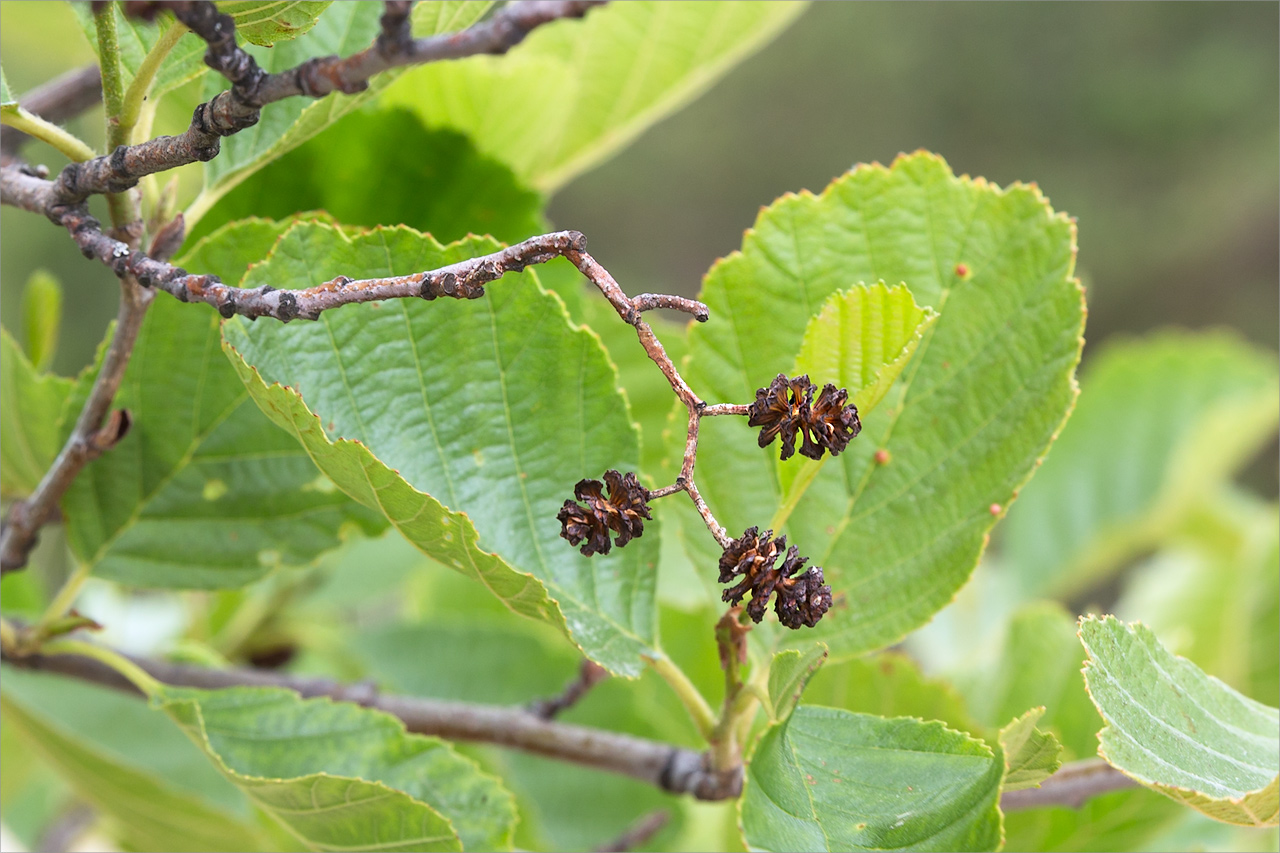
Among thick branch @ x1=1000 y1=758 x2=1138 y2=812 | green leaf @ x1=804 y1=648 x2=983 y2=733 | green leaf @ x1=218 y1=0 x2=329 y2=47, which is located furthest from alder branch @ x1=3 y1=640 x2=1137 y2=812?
green leaf @ x1=218 y1=0 x2=329 y2=47

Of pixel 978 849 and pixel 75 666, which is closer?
pixel 978 849

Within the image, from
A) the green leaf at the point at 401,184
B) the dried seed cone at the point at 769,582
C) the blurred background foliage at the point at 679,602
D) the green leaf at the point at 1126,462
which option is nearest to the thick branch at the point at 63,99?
the blurred background foliage at the point at 679,602

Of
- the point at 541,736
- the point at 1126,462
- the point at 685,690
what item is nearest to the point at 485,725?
the point at 541,736

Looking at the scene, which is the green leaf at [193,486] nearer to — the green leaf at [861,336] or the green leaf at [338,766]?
the green leaf at [338,766]

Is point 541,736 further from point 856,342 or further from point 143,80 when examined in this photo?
point 143,80

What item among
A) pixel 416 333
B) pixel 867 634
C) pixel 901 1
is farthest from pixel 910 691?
pixel 901 1

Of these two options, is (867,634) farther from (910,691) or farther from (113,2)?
(113,2)
